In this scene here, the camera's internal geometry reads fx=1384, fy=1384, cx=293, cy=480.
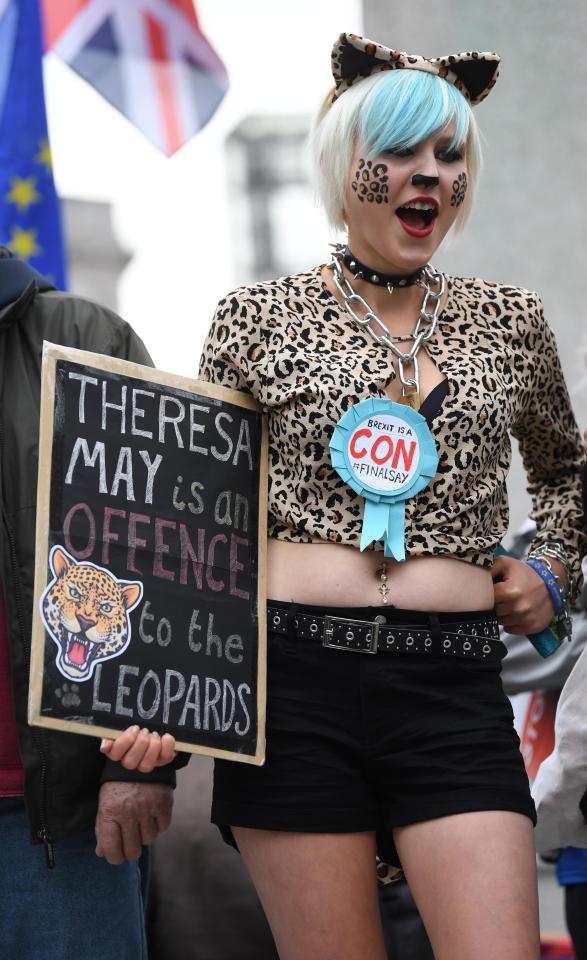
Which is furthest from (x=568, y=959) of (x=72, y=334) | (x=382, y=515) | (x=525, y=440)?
(x=72, y=334)

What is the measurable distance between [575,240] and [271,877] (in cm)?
289

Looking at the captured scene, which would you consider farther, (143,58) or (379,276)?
(143,58)

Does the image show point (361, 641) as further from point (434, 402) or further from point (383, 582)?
point (434, 402)

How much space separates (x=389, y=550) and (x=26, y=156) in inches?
113

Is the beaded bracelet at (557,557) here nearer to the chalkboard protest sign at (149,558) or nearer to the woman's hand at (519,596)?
the woman's hand at (519,596)

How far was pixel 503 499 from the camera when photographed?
2.50 m

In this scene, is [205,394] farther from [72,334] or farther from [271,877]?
[271,877]

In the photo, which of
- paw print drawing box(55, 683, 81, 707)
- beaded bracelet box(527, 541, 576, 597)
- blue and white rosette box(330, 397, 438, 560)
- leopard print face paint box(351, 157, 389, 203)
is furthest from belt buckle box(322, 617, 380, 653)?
leopard print face paint box(351, 157, 389, 203)

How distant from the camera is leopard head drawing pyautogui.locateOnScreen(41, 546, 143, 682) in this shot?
2.17 metres

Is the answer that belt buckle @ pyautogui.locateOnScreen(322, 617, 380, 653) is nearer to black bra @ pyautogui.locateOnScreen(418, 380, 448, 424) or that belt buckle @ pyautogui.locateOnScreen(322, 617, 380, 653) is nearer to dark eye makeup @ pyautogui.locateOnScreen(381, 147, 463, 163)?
black bra @ pyautogui.locateOnScreen(418, 380, 448, 424)

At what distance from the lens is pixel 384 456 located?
2.34 metres

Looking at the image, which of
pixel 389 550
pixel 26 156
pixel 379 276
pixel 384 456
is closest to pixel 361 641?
pixel 389 550

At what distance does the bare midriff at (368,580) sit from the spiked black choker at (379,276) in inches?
20.7

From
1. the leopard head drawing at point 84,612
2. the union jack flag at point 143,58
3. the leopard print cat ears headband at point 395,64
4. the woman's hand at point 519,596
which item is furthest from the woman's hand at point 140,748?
the union jack flag at point 143,58
